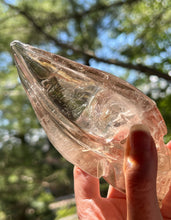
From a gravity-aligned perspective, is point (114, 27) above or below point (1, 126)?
above

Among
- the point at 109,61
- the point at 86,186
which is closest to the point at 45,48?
the point at 109,61

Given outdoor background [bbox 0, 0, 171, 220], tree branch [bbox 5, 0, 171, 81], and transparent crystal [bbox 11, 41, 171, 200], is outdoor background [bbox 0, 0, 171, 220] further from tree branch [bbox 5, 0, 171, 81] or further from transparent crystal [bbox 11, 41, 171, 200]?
transparent crystal [bbox 11, 41, 171, 200]

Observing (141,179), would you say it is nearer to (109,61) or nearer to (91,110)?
(91,110)

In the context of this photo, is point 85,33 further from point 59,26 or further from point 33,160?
point 33,160

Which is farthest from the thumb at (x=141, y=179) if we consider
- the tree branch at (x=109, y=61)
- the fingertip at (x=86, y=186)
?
the tree branch at (x=109, y=61)

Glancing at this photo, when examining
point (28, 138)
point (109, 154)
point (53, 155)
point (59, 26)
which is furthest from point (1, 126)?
point (109, 154)

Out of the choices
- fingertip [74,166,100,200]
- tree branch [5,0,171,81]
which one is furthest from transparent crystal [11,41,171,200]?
tree branch [5,0,171,81]

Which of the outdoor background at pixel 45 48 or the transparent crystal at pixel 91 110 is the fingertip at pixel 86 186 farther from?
the outdoor background at pixel 45 48
